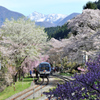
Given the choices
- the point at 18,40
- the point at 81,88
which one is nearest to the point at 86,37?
the point at 18,40

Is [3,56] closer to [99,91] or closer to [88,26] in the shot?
[88,26]

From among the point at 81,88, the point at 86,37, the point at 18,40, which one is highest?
the point at 86,37

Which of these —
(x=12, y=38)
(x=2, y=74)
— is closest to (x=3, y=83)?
(x=2, y=74)

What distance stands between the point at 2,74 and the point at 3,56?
2220 mm

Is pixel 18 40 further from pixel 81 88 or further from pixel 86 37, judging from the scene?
pixel 81 88

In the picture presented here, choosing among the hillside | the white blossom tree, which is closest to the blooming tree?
the hillside

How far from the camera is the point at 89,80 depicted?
14.4 ft

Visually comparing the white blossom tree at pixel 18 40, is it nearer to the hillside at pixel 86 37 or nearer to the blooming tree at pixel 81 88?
the hillside at pixel 86 37

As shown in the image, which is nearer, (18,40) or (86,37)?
(86,37)

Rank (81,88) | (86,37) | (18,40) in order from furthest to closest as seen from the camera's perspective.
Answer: (18,40), (86,37), (81,88)

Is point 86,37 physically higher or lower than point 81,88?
higher

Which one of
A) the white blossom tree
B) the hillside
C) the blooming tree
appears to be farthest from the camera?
the white blossom tree

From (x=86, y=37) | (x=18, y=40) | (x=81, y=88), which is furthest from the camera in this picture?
(x=18, y=40)

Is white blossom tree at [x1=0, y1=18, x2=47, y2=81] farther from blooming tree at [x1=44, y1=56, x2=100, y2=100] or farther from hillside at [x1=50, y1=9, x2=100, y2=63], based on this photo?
blooming tree at [x1=44, y1=56, x2=100, y2=100]
